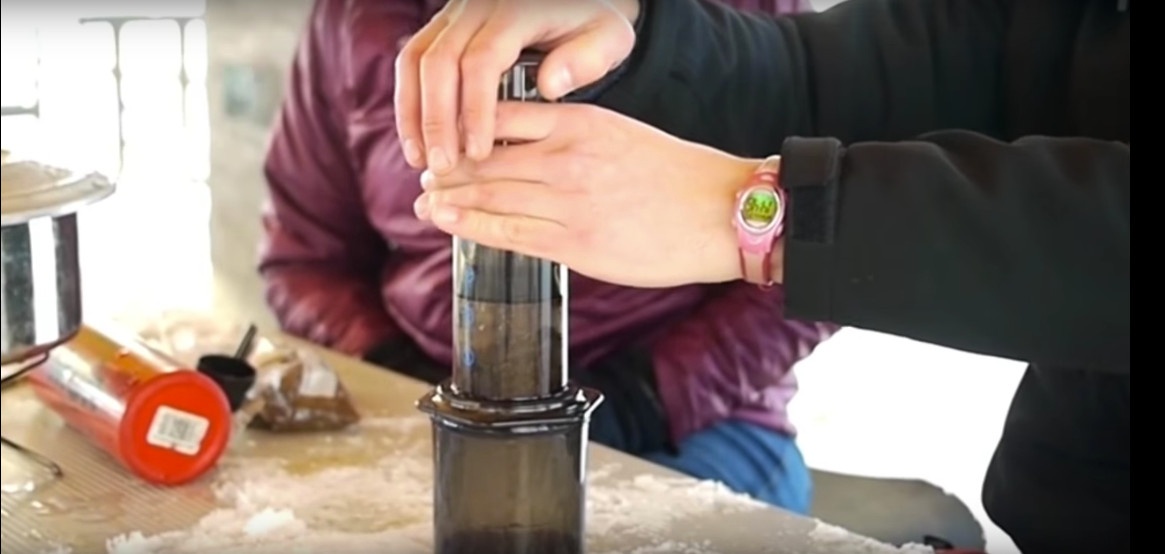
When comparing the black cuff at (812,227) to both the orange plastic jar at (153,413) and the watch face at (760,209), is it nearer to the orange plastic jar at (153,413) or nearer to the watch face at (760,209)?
the watch face at (760,209)

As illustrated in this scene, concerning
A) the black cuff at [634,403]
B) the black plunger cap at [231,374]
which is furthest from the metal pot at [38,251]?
the black cuff at [634,403]

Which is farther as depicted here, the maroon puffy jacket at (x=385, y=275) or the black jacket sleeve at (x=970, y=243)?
the maroon puffy jacket at (x=385, y=275)

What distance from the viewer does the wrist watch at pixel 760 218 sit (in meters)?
0.61

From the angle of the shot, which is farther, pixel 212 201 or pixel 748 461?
pixel 212 201

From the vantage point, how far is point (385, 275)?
1465mm

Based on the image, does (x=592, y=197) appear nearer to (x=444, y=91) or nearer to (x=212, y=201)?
(x=444, y=91)

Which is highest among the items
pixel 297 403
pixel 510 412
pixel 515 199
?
pixel 515 199

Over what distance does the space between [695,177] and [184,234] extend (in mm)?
1584

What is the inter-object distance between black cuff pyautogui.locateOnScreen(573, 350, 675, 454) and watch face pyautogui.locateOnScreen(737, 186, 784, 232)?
0.67 metres

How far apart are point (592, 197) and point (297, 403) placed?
0.49 meters

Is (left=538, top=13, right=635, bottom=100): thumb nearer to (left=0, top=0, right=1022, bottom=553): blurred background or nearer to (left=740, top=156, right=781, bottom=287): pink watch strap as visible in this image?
(left=740, top=156, right=781, bottom=287): pink watch strap

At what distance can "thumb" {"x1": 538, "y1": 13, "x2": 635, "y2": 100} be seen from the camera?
0.63 m

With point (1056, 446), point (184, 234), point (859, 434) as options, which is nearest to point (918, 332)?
point (1056, 446)

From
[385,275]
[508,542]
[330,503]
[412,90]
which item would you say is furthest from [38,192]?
[385,275]
